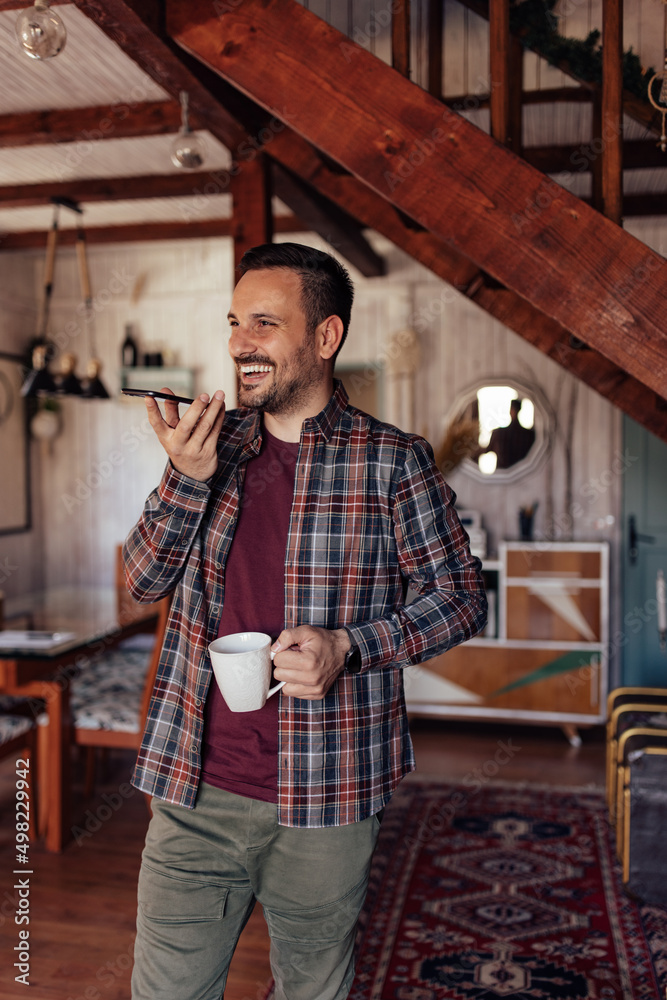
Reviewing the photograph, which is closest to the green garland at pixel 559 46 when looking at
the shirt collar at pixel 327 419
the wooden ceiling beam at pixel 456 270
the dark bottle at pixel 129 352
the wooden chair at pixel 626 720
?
the wooden ceiling beam at pixel 456 270

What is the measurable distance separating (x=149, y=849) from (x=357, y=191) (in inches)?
94.8

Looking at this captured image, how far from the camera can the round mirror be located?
5168 mm

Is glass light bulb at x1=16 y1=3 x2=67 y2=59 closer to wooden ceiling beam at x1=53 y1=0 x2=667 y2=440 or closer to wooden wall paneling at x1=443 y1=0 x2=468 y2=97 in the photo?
wooden ceiling beam at x1=53 y1=0 x2=667 y2=440

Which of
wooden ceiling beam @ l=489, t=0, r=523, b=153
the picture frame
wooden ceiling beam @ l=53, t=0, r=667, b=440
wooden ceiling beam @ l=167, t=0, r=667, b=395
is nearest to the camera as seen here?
wooden ceiling beam @ l=167, t=0, r=667, b=395

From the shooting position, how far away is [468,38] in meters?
3.10

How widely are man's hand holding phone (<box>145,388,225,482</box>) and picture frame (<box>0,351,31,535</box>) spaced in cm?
471

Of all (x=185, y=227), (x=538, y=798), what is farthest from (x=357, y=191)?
(x=538, y=798)

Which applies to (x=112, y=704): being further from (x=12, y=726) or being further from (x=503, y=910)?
(x=503, y=910)

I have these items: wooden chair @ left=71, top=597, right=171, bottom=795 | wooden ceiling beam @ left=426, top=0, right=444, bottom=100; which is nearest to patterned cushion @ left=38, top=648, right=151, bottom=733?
wooden chair @ left=71, top=597, right=171, bottom=795

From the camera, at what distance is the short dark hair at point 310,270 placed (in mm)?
1417

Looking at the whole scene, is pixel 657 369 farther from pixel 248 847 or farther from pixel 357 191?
pixel 357 191

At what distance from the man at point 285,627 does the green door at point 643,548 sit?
3.95m

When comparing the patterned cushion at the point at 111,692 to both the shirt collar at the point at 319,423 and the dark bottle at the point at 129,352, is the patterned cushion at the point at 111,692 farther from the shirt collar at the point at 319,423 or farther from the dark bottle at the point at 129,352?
the dark bottle at the point at 129,352

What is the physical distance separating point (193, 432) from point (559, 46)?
6.54 feet
